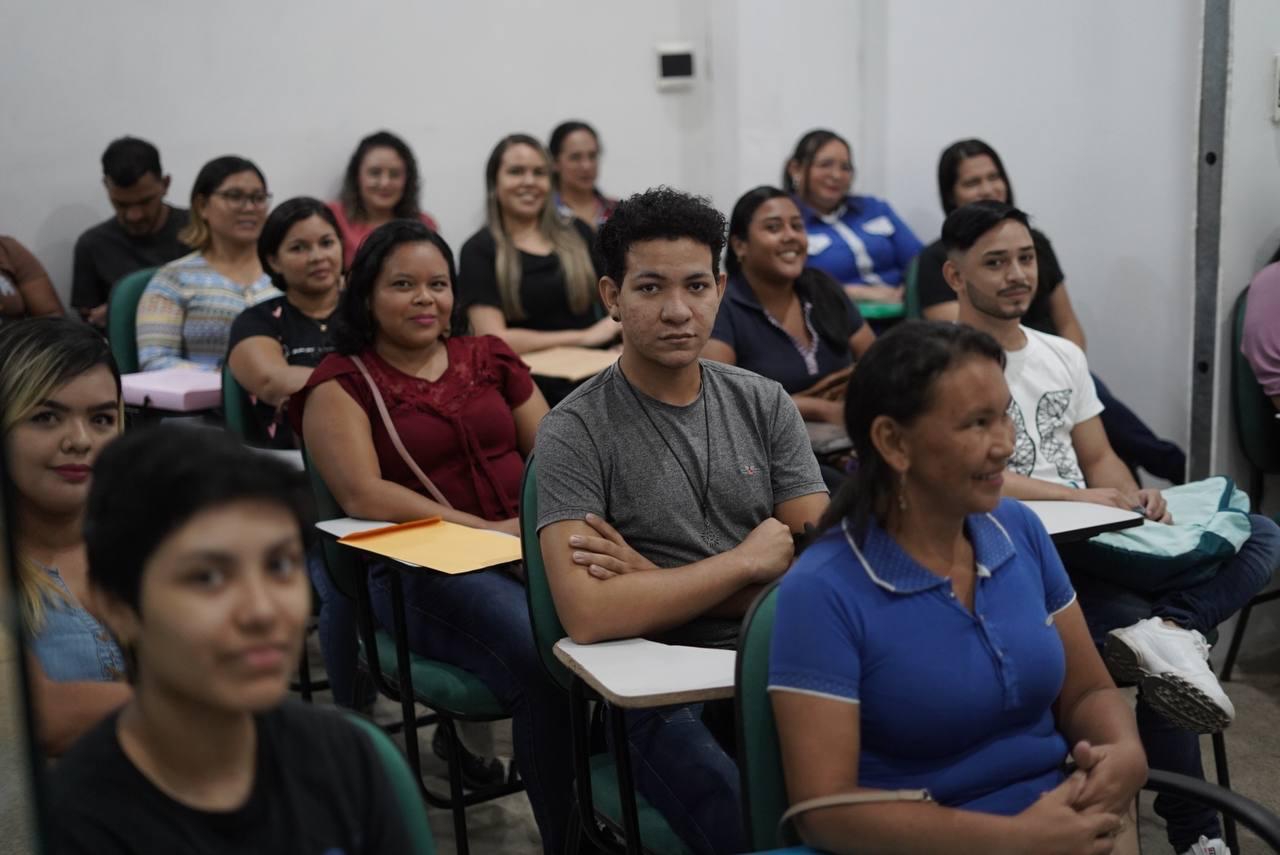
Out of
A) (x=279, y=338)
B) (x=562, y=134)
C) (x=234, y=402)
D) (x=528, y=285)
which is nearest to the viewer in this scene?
(x=234, y=402)

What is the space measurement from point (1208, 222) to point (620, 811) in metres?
2.39

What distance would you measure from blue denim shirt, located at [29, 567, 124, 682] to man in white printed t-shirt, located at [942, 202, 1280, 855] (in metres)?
1.42

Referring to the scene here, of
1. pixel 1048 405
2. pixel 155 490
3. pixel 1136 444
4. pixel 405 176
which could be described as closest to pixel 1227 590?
pixel 1048 405

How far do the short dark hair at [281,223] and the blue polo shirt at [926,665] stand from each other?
2183 mm

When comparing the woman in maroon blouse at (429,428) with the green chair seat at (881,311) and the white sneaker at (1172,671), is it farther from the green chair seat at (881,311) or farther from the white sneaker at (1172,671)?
the green chair seat at (881,311)

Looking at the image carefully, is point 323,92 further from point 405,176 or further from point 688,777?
point 688,777

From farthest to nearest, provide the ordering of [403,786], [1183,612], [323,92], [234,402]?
[323,92] < [234,402] < [1183,612] < [403,786]

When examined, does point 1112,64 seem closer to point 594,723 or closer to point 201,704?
point 594,723

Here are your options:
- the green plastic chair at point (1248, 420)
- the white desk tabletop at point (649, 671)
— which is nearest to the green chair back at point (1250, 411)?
the green plastic chair at point (1248, 420)

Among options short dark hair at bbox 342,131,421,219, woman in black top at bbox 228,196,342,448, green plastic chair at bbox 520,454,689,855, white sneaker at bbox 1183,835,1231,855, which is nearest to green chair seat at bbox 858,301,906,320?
short dark hair at bbox 342,131,421,219

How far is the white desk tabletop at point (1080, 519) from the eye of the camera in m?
→ 2.20

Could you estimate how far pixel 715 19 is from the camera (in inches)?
206

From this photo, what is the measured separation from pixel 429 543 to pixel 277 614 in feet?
4.13

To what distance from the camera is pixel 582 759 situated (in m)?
1.87
